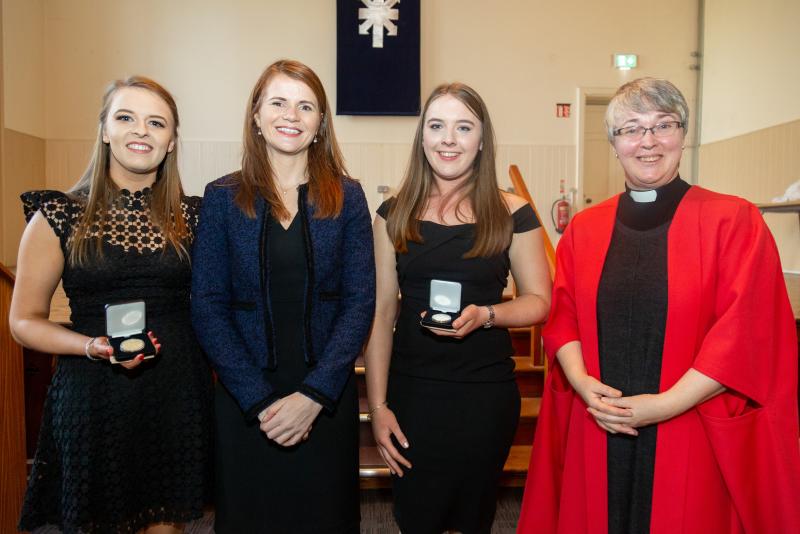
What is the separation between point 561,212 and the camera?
7121mm

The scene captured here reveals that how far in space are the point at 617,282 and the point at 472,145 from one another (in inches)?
20.9

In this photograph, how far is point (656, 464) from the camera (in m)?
1.38

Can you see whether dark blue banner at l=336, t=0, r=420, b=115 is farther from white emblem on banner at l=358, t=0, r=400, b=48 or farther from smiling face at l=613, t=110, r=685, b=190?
smiling face at l=613, t=110, r=685, b=190

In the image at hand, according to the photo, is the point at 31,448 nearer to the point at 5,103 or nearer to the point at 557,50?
the point at 5,103

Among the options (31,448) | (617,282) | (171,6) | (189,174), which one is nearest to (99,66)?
(171,6)

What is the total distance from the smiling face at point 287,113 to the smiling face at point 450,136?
1.08 ft

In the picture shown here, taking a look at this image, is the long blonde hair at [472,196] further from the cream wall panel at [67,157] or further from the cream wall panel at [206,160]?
the cream wall panel at [67,157]

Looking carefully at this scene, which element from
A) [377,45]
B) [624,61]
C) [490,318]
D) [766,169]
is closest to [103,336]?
[490,318]

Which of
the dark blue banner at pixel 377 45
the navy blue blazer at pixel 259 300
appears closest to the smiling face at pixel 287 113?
the navy blue blazer at pixel 259 300

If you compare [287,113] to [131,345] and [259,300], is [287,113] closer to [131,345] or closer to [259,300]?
[259,300]

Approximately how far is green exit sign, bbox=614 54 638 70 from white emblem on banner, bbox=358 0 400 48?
2613 millimetres

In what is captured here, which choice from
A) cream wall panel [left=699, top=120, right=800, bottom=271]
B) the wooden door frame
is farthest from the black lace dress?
the wooden door frame

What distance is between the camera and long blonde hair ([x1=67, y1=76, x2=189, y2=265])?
59.0 inches

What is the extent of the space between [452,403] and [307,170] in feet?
2.41
